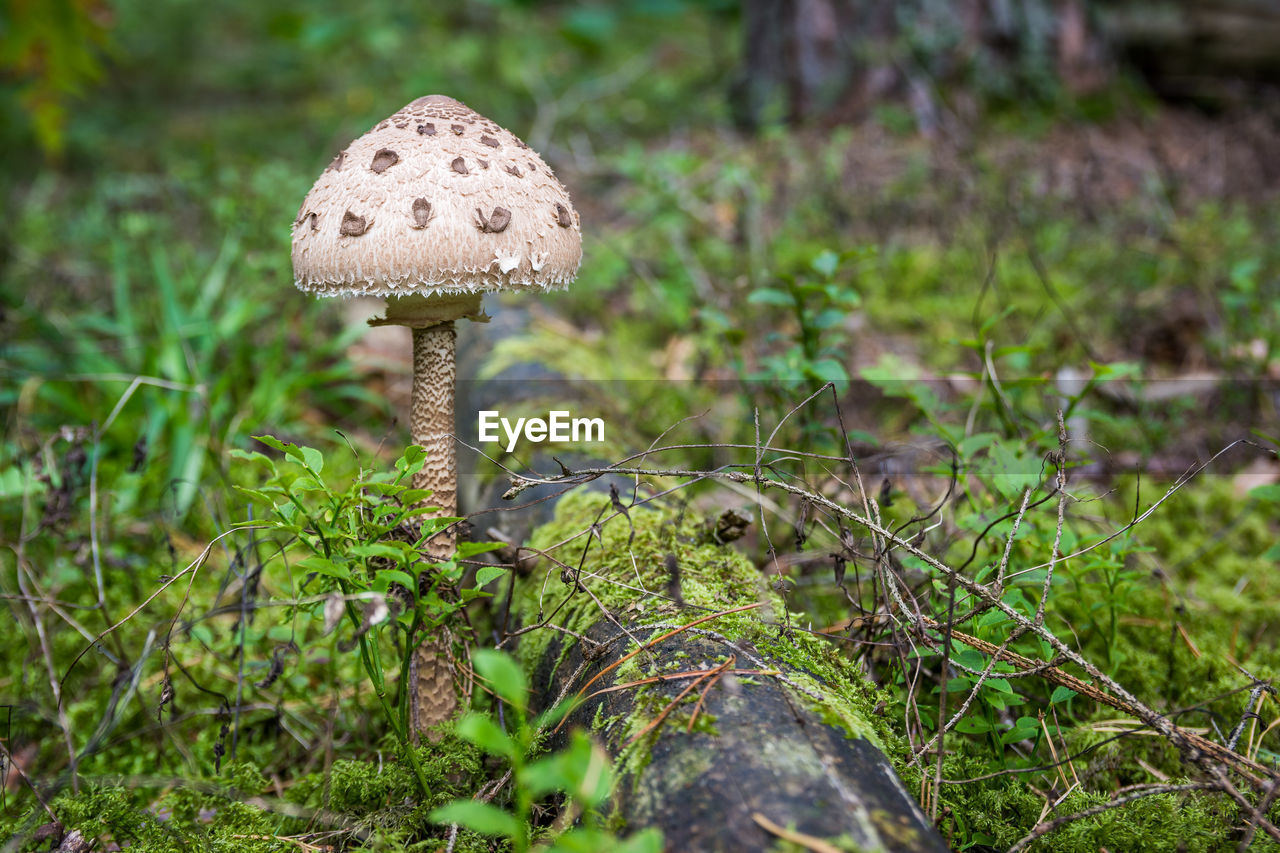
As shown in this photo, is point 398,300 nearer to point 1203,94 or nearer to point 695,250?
point 695,250

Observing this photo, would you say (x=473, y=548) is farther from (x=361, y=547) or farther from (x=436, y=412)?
(x=436, y=412)

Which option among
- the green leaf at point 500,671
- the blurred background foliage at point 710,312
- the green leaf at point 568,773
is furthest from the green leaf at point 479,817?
the blurred background foliage at point 710,312

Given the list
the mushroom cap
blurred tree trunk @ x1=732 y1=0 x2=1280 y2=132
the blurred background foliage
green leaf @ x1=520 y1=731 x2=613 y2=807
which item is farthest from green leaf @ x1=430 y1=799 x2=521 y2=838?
blurred tree trunk @ x1=732 y1=0 x2=1280 y2=132

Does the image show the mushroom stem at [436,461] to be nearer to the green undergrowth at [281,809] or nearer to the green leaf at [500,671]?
the green undergrowth at [281,809]

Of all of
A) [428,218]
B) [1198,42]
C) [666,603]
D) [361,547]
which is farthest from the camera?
[1198,42]

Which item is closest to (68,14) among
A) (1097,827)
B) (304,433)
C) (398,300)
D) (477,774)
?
(304,433)

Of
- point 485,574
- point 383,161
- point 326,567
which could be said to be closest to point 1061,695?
point 485,574
